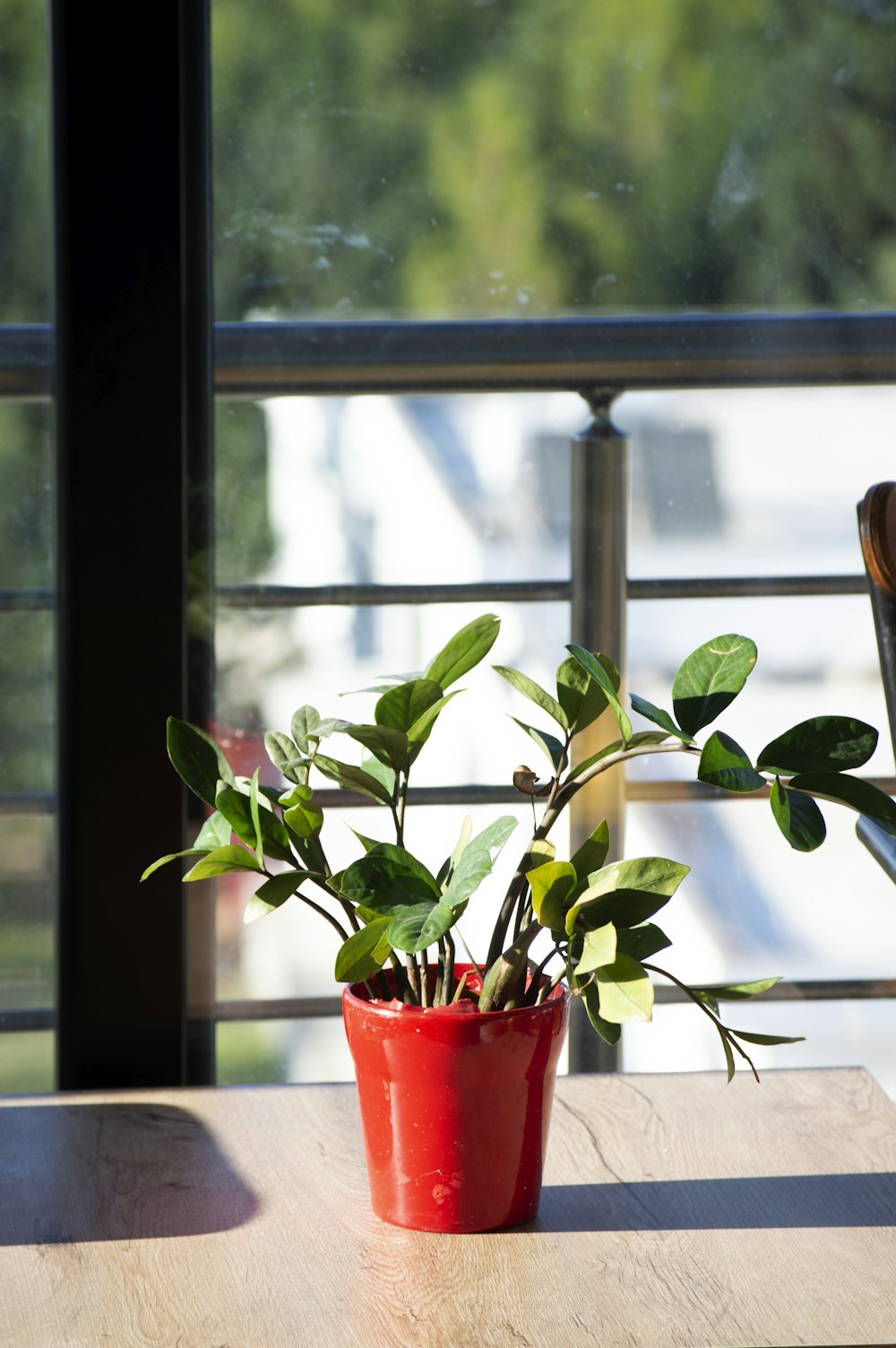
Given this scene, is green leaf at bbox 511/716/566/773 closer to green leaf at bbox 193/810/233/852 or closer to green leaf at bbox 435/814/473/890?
green leaf at bbox 435/814/473/890

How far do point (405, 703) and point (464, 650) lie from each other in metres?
0.05

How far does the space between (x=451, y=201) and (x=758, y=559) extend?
1.50 ft

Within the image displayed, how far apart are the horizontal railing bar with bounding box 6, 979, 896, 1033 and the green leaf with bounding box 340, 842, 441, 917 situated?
616mm

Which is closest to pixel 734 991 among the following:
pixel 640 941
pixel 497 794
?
pixel 640 941

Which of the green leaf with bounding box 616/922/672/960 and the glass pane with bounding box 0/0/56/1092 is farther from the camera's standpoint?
the glass pane with bounding box 0/0/56/1092

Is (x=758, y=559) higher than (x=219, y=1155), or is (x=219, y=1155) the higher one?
(x=758, y=559)

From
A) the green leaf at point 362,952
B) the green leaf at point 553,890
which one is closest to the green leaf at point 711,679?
the green leaf at point 553,890

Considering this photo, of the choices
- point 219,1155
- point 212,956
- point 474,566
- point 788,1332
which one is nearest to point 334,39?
point 474,566

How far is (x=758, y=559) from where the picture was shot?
4.57 ft

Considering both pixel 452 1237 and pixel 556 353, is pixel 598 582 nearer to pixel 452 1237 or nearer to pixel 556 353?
pixel 556 353

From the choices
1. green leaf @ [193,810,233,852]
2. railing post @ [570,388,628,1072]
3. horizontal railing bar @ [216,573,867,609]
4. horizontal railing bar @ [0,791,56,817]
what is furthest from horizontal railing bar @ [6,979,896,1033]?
green leaf @ [193,810,233,852]

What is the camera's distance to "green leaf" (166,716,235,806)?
2.89 ft

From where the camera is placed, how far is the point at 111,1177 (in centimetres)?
95

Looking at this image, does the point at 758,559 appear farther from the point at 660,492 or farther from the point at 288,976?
the point at 288,976
